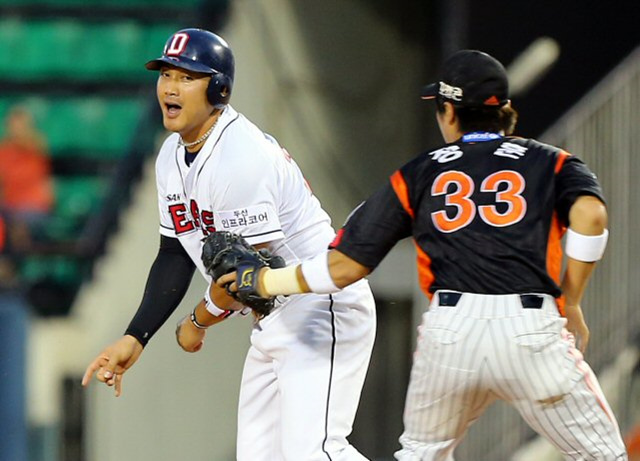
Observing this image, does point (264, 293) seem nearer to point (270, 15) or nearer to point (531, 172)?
point (531, 172)

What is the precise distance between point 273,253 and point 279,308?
195 mm

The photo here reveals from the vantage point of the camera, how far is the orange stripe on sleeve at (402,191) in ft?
14.0

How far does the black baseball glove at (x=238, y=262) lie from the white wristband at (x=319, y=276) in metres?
0.17

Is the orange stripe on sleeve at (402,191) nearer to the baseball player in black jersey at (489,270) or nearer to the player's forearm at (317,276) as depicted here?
the baseball player in black jersey at (489,270)

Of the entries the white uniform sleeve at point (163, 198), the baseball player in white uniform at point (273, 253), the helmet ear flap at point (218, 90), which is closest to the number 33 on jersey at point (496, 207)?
the baseball player in white uniform at point (273, 253)

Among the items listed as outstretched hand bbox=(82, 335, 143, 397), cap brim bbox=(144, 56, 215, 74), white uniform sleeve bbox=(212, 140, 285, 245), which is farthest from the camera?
outstretched hand bbox=(82, 335, 143, 397)

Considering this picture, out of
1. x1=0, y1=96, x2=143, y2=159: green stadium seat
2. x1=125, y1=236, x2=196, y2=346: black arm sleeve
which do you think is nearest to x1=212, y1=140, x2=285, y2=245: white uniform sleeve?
x1=125, y1=236, x2=196, y2=346: black arm sleeve

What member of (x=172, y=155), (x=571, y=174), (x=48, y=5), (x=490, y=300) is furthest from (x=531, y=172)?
(x=48, y=5)

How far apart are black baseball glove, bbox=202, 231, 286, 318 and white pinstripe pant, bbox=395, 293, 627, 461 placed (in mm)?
574

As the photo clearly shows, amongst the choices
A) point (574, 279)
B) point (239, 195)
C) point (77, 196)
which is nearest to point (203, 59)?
point (239, 195)

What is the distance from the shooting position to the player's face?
466 centimetres

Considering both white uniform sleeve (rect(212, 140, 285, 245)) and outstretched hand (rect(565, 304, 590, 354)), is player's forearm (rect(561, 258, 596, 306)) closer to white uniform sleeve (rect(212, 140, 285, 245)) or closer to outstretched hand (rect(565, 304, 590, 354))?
outstretched hand (rect(565, 304, 590, 354))

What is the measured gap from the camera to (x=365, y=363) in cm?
485

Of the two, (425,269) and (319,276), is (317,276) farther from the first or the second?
(425,269)
